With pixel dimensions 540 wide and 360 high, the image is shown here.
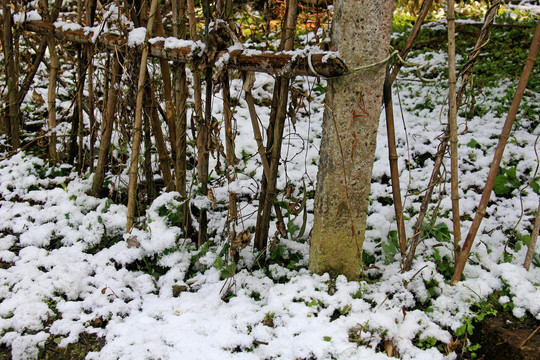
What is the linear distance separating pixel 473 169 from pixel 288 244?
176 centimetres

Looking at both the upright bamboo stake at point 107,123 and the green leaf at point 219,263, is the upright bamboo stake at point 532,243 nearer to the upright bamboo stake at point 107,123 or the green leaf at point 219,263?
the green leaf at point 219,263

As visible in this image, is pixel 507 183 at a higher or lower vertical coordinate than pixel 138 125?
lower

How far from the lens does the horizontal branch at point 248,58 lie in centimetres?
181

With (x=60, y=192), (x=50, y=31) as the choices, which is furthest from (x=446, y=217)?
(x=50, y=31)

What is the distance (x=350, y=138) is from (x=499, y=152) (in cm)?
73

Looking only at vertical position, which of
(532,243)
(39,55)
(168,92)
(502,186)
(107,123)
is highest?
(39,55)

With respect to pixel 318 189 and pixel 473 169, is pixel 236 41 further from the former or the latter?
pixel 473 169

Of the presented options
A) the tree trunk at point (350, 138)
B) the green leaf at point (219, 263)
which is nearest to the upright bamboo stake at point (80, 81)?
the green leaf at point (219, 263)

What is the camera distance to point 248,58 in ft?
6.45

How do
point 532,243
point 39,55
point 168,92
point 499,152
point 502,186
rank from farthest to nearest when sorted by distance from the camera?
1. point 39,55
2. point 502,186
3. point 168,92
4. point 532,243
5. point 499,152

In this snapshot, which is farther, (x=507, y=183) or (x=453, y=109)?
(x=507, y=183)

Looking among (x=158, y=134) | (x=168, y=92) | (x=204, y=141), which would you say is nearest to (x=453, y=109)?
(x=204, y=141)

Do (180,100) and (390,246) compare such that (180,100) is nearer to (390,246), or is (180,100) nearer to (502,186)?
(390,246)

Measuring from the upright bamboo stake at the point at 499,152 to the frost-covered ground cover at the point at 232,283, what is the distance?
15cm
